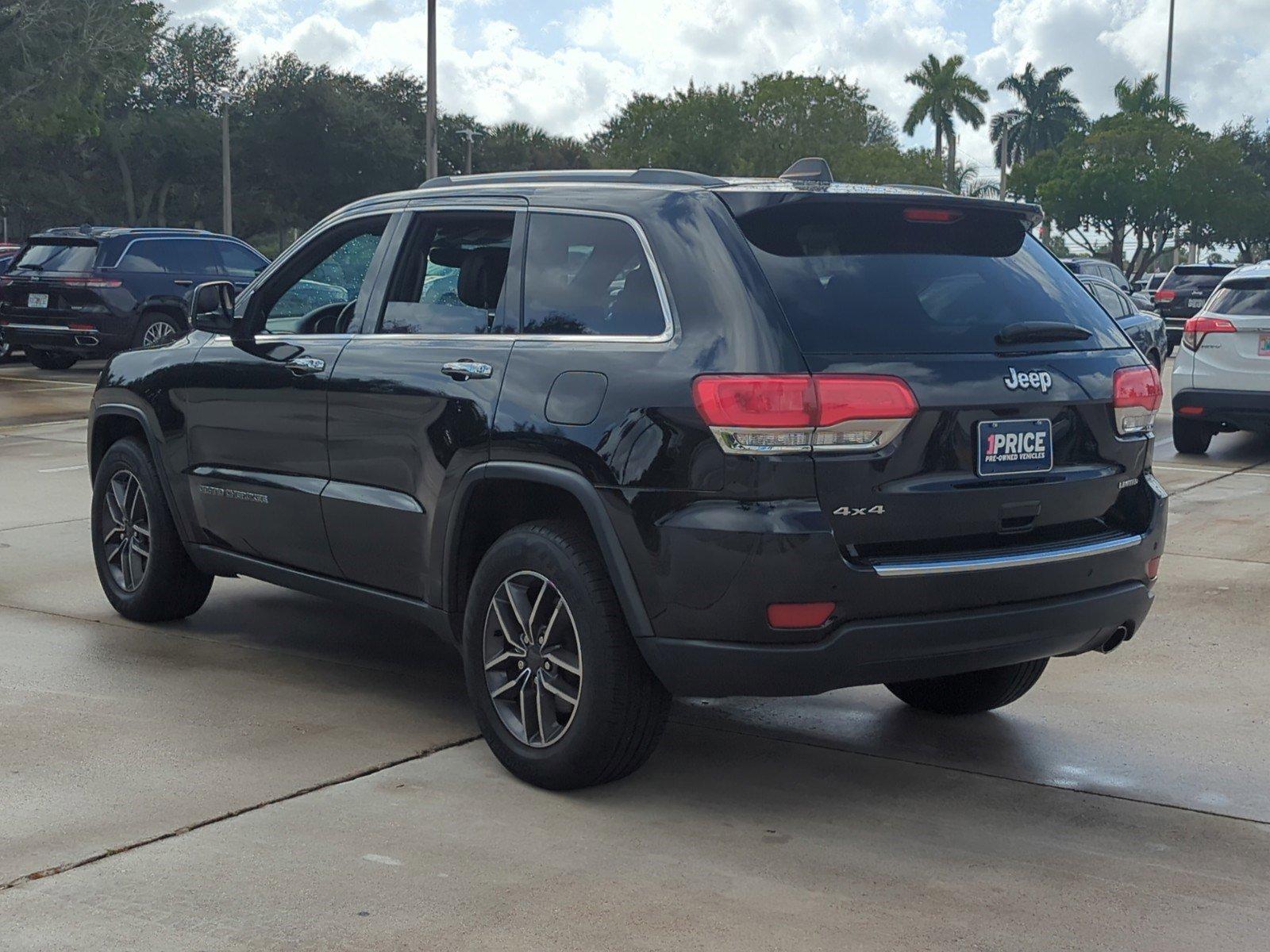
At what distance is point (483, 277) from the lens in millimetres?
5129

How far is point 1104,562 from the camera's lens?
4.62 metres

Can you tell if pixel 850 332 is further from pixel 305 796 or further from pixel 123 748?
pixel 123 748

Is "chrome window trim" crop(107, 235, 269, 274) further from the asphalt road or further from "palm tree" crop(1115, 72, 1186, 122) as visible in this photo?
"palm tree" crop(1115, 72, 1186, 122)

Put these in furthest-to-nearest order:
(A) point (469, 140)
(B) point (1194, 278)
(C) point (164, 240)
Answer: (A) point (469, 140)
(B) point (1194, 278)
(C) point (164, 240)

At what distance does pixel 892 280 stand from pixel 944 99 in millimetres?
86712

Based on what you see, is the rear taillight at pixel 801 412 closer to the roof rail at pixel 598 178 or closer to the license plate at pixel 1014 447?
the license plate at pixel 1014 447

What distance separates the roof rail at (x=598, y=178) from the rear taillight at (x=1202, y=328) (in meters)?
9.22

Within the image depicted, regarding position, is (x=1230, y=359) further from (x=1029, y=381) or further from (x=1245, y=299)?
(x=1029, y=381)

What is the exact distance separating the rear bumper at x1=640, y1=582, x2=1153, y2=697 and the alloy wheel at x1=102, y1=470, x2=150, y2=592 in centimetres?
312

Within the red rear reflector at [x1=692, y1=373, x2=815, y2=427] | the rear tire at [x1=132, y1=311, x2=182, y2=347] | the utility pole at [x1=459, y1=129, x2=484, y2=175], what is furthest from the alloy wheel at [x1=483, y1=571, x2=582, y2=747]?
the utility pole at [x1=459, y1=129, x2=484, y2=175]

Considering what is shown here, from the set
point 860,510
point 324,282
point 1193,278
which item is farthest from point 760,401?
point 1193,278

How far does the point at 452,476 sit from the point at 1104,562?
195cm

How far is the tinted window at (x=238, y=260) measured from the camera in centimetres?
2059

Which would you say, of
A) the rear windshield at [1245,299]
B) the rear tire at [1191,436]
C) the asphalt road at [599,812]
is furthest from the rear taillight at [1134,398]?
the rear tire at [1191,436]
